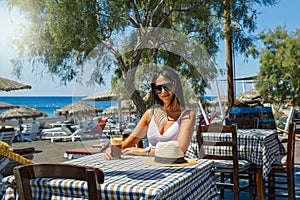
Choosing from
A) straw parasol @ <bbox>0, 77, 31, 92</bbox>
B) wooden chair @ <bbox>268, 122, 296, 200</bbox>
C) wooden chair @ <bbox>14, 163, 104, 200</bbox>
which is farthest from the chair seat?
straw parasol @ <bbox>0, 77, 31, 92</bbox>

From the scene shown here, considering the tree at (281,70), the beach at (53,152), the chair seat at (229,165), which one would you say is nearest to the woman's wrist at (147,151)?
the chair seat at (229,165)

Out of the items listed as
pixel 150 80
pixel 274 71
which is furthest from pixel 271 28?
pixel 150 80

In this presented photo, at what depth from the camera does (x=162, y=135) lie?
1.84m

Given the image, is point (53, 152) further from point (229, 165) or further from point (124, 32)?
point (124, 32)

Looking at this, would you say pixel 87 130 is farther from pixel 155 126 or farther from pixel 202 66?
pixel 202 66

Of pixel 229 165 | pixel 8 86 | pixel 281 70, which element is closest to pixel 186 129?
pixel 229 165

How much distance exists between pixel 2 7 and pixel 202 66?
2248 millimetres

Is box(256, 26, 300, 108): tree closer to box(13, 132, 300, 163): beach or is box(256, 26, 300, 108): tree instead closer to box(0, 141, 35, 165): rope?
box(13, 132, 300, 163): beach

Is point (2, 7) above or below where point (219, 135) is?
above

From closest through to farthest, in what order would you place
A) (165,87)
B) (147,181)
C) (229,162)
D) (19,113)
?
(147,181) < (165,87) < (229,162) < (19,113)

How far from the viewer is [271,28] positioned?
12680 millimetres

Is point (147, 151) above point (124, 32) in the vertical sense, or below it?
below

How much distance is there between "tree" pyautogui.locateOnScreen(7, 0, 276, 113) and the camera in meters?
2.26

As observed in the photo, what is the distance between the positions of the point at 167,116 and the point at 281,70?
34.1ft
